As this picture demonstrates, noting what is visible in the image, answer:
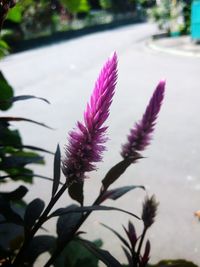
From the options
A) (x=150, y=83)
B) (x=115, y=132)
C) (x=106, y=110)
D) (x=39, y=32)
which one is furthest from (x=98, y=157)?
(x=39, y=32)

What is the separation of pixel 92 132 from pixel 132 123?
197 inches

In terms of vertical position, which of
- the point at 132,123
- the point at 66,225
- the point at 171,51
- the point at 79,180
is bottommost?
the point at 171,51

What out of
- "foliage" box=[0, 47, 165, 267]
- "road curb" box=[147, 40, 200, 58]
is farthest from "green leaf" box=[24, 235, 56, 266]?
"road curb" box=[147, 40, 200, 58]

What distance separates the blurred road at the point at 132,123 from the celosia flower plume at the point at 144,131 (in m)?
1.30

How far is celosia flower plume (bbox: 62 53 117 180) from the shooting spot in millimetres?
767

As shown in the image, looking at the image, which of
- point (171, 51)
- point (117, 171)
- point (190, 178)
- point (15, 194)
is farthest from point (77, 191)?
point (171, 51)

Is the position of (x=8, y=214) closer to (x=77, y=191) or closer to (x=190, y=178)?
(x=77, y=191)

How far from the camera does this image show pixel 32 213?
1.09m

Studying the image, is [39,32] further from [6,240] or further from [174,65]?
[6,240]

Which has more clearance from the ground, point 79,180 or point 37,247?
point 79,180

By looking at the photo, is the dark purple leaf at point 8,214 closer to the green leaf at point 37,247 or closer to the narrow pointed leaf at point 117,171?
the green leaf at point 37,247

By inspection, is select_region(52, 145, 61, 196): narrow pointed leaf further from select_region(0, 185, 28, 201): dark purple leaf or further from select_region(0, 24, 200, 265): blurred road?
select_region(0, 24, 200, 265): blurred road

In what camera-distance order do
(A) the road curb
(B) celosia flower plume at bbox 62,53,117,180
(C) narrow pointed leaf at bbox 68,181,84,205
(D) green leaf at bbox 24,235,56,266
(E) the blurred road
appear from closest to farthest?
(B) celosia flower plume at bbox 62,53,117,180 → (C) narrow pointed leaf at bbox 68,181,84,205 → (D) green leaf at bbox 24,235,56,266 → (E) the blurred road → (A) the road curb

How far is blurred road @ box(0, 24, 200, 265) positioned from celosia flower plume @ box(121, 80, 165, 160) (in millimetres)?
1304
